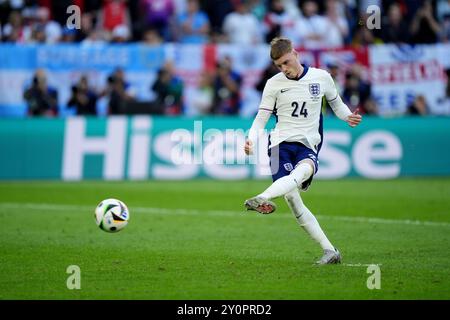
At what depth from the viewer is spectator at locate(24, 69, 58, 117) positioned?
2214 cm

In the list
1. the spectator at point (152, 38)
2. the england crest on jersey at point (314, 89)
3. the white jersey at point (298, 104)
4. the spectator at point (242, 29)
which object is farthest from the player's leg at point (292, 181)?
the spectator at point (242, 29)

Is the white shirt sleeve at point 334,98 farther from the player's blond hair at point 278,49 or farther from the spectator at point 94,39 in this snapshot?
Result: the spectator at point 94,39

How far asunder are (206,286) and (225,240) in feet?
12.3

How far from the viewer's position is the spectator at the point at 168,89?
22875 millimetres

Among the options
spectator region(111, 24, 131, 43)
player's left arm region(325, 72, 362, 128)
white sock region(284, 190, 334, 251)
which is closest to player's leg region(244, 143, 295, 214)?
white sock region(284, 190, 334, 251)

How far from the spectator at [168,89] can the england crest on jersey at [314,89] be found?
12320 mm

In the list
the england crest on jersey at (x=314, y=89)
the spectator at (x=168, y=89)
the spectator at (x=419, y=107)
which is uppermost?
the spectator at (x=168, y=89)

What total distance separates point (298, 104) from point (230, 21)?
14.7 meters

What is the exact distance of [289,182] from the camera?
1013cm

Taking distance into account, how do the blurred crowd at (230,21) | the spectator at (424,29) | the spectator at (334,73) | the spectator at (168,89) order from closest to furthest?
the spectator at (168,89) → the spectator at (334,73) → the blurred crowd at (230,21) → the spectator at (424,29)
